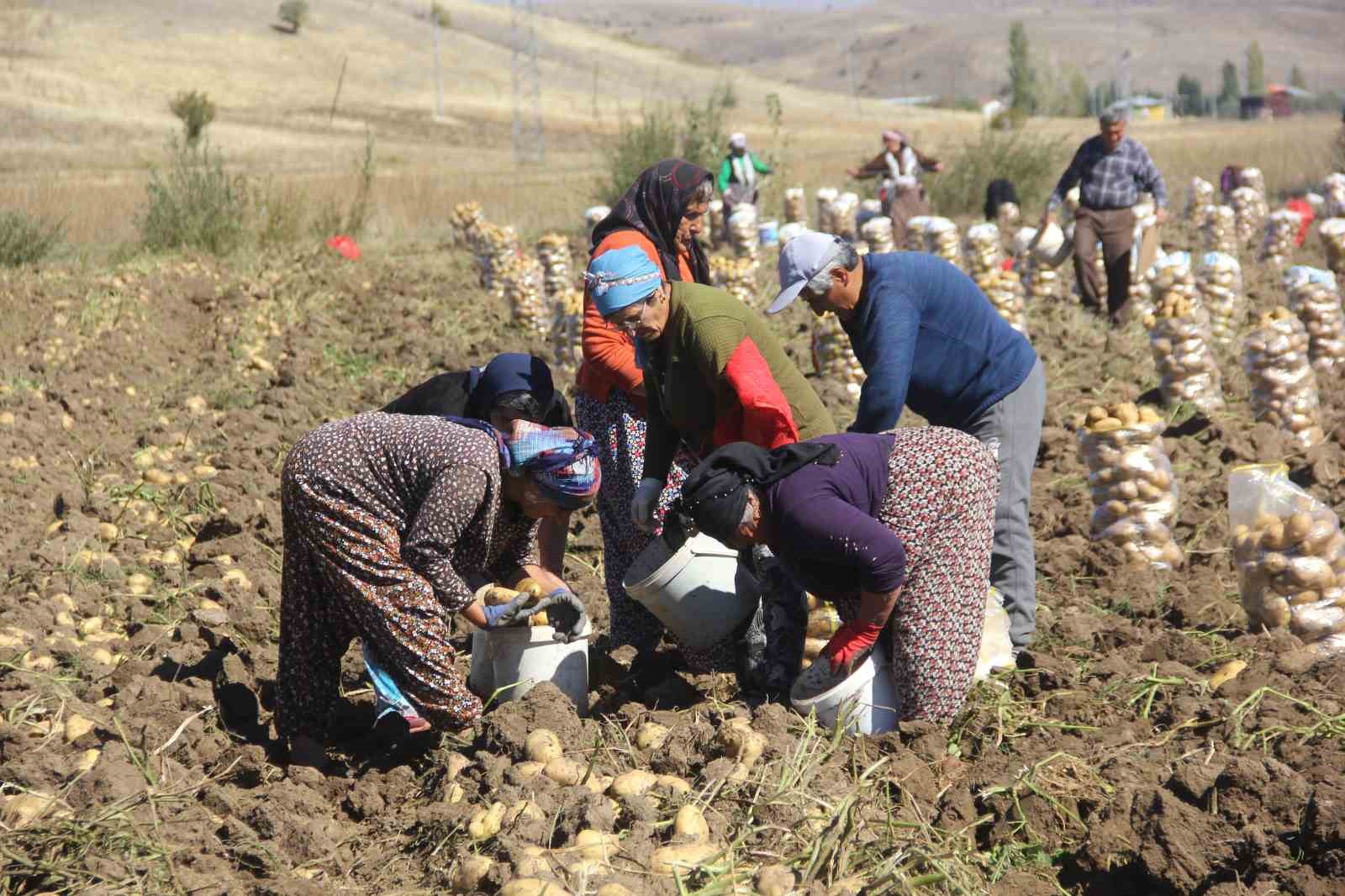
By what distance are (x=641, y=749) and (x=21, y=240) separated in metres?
9.84

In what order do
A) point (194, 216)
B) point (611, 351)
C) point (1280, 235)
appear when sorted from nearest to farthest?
1. point (611, 351)
2. point (1280, 235)
3. point (194, 216)

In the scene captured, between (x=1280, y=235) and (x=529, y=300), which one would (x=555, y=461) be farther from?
(x=1280, y=235)

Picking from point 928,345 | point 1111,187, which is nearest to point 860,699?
point 928,345

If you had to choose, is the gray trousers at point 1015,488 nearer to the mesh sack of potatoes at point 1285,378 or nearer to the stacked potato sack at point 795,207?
the mesh sack of potatoes at point 1285,378

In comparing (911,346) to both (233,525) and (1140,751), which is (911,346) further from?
(233,525)

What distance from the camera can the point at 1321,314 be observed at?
699 centimetres

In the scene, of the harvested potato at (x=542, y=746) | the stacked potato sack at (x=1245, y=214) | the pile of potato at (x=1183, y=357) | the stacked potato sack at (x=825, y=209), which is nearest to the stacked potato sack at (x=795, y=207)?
the stacked potato sack at (x=825, y=209)

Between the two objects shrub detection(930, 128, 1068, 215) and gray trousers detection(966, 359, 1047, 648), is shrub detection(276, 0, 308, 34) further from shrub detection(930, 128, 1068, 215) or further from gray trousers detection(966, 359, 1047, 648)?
gray trousers detection(966, 359, 1047, 648)

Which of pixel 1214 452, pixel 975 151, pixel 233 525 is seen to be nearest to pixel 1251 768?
pixel 1214 452

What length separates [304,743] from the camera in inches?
148

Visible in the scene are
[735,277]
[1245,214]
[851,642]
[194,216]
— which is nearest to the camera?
[851,642]

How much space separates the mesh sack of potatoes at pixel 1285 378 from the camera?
6.11m

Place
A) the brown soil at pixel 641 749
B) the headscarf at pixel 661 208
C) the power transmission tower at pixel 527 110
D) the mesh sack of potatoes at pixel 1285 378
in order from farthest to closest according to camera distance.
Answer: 1. the power transmission tower at pixel 527 110
2. the mesh sack of potatoes at pixel 1285 378
3. the headscarf at pixel 661 208
4. the brown soil at pixel 641 749

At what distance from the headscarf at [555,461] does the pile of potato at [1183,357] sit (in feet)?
13.4
